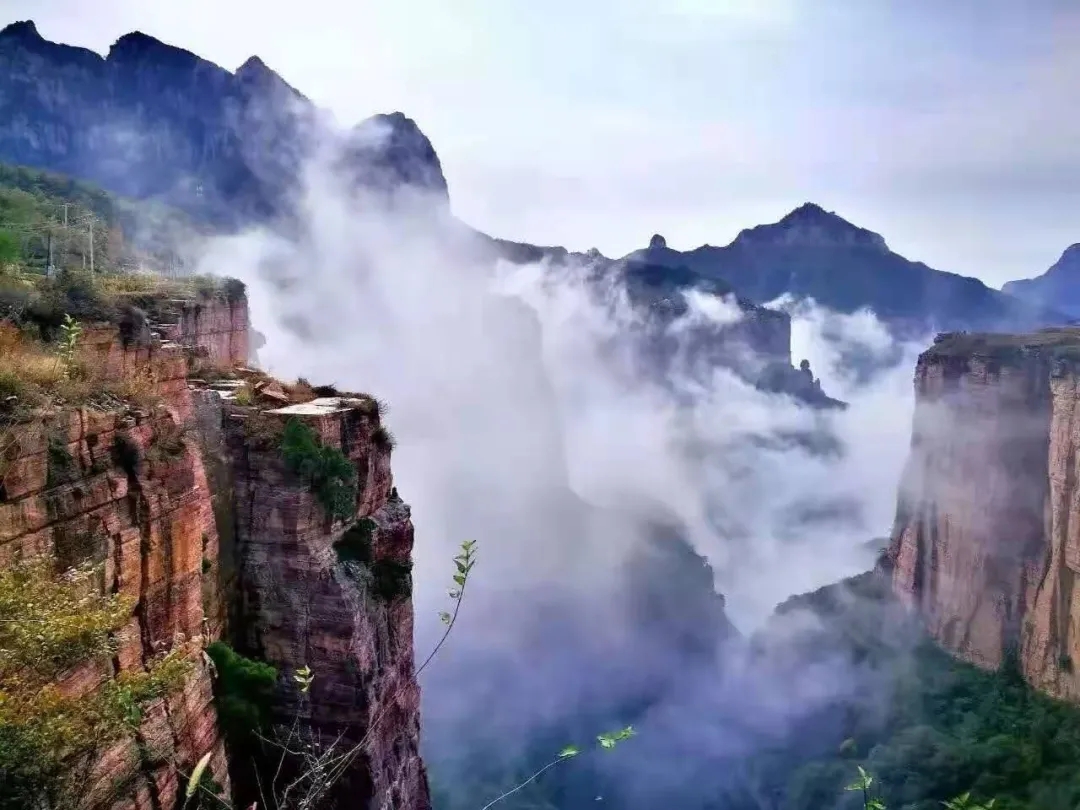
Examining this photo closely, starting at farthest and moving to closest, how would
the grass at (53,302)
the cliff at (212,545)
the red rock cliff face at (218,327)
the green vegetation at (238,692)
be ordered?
the red rock cliff face at (218,327) < the grass at (53,302) < the green vegetation at (238,692) < the cliff at (212,545)

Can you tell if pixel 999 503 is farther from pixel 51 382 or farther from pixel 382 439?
pixel 51 382

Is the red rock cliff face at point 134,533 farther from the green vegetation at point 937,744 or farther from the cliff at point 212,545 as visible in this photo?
the green vegetation at point 937,744

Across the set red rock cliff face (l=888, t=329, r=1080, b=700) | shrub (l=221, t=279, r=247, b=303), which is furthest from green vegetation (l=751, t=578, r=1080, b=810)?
shrub (l=221, t=279, r=247, b=303)

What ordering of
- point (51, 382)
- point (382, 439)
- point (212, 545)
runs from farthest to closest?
point (382, 439) < point (212, 545) < point (51, 382)

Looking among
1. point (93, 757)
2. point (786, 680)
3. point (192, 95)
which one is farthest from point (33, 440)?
point (192, 95)

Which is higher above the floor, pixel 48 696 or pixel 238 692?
pixel 48 696

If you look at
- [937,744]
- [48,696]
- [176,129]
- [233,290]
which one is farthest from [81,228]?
[176,129]

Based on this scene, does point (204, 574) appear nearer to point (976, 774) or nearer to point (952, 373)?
point (976, 774)

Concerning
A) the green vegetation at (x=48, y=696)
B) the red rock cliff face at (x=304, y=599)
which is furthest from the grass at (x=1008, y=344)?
the green vegetation at (x=48, y=696)
